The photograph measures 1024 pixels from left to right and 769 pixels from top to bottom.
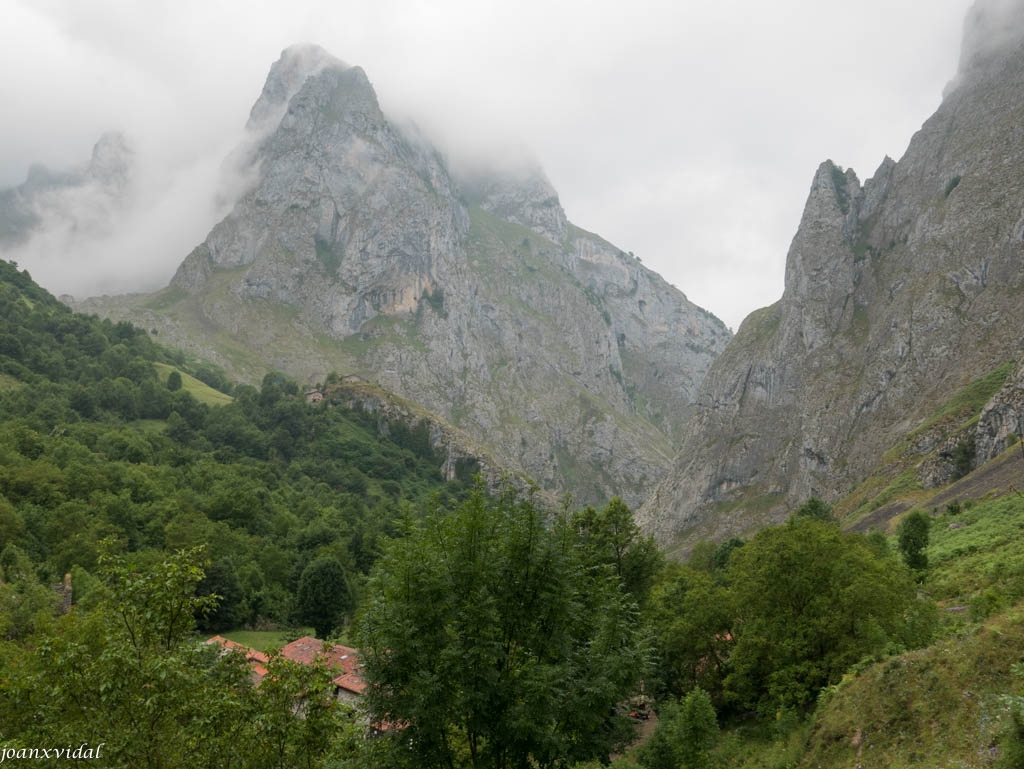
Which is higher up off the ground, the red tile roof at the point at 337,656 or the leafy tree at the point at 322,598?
the leafy tree at the point at 322,598

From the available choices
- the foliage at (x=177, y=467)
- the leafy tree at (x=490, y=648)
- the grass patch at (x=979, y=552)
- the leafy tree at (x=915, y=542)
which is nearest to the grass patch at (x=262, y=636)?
the foliage at (x=177, y=467)

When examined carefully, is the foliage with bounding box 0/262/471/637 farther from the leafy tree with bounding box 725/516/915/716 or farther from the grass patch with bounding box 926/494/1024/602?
the grass patch with bounding box 926/494/1024/602

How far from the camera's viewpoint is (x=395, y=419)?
146750 millimetres

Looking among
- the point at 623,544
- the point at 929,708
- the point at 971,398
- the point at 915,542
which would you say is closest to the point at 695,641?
the point at 623,544

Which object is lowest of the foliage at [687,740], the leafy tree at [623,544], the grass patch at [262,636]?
the foliage at [687,740]

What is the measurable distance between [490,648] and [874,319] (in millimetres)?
134713

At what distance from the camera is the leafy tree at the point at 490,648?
10617mm

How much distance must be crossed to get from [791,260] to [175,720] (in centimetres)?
16537

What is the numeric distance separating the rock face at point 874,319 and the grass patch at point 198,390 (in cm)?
10957

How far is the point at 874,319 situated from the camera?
12200 cm

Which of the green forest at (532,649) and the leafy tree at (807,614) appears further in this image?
the leafy tree at (807,614)

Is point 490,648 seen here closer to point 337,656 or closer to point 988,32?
point 337,656

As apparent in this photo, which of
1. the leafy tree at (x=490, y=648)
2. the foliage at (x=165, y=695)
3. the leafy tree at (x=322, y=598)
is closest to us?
the foliage at (x=165, y=695)

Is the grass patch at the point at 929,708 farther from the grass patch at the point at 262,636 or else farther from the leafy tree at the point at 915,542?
the grass patch at the point at 262,636
